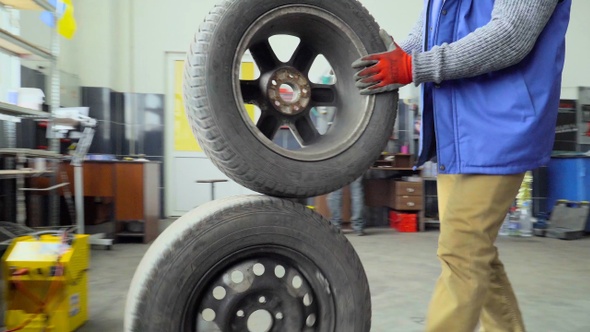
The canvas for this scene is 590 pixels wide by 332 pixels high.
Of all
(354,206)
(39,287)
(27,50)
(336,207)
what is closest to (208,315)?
(39,287)

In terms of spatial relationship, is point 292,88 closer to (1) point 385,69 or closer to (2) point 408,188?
(1) point 385,69

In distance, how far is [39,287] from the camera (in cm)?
189

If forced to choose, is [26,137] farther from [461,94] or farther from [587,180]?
[587,180]

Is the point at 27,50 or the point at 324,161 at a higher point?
the point at 27,50

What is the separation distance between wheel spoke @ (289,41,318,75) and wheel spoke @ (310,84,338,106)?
0.07 meters

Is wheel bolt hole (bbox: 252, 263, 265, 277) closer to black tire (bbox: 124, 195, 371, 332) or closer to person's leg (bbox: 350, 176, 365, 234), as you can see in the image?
black tire (bbox: 124, 195, 371, 332)

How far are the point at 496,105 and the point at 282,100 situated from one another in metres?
0.55

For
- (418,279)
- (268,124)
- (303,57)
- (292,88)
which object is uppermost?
(303,57)

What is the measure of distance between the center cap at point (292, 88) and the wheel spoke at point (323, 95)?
5 centimetres

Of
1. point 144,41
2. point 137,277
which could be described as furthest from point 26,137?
point 137,277

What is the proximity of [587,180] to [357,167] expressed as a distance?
4936 millimetres

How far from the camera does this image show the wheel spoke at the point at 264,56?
50.1 inches

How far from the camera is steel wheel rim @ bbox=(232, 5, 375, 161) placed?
1.12m

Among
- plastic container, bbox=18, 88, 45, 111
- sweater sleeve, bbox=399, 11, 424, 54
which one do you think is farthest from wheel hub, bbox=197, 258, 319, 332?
plastic container, bbox=18, 88, 45, 111
